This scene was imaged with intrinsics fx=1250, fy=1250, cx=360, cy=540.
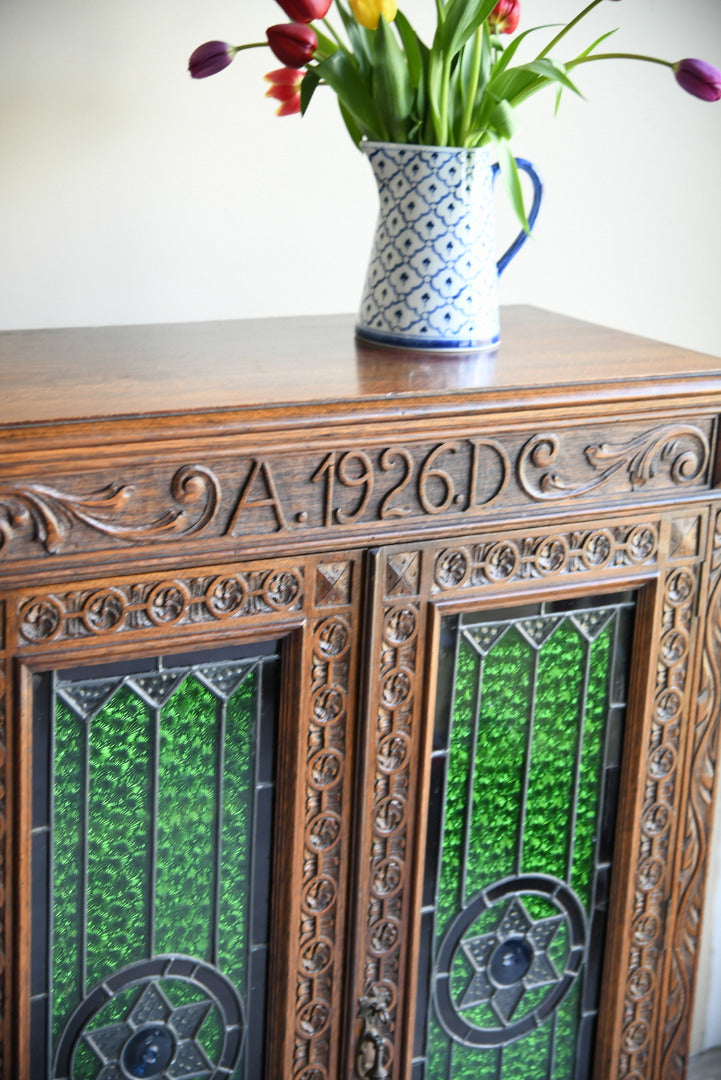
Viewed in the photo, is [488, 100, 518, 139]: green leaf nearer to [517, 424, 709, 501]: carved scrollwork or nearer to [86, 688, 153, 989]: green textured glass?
[517, 424, 709, 501]: carved scrollwork

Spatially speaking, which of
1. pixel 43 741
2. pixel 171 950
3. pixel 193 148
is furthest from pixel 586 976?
pixel 193 148

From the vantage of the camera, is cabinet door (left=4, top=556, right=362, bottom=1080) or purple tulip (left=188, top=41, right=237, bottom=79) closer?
cabinet door (left=4, top=556, right=362, bottom=1080)

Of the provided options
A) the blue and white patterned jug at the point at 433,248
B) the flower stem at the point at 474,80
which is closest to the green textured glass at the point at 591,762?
the blue and white patterned jug at the point at 433,248

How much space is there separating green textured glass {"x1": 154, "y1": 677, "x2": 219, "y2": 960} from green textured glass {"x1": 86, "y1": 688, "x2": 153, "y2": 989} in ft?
0.06

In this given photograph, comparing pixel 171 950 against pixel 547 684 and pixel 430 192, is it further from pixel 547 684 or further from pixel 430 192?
pixel 430 192

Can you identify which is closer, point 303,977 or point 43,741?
point 43,741

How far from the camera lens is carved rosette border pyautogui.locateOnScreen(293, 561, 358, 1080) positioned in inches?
51.6

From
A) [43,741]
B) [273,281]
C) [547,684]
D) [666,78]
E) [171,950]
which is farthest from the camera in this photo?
[666,78]

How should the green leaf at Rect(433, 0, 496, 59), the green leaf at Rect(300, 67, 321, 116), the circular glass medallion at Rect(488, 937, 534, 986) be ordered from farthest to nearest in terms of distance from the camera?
the circular glass medallion at Rect(488, 937, 534, 986), the green leaf at Rect(300, 67, 321, 116), the green leaf at Rect(433, 0, 496, 59)

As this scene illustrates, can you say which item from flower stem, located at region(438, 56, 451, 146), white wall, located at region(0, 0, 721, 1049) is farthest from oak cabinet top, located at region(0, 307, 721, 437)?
flower stem, located at region(438, 56, 451, 146)

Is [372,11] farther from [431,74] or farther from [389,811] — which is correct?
[389,811]

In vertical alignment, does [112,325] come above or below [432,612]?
above

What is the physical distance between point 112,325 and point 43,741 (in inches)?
24.1

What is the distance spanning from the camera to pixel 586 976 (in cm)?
161
